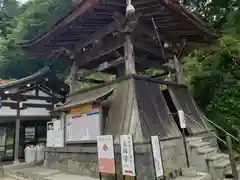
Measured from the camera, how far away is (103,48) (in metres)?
7.15

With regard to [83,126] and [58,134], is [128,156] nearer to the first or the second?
[83,126]

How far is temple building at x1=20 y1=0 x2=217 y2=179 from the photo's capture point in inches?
206

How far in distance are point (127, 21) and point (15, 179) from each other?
6.42 metres

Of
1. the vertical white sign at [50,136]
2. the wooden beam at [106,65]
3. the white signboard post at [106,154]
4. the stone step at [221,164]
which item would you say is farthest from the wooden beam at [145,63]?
the vertical white sign at [50,136]

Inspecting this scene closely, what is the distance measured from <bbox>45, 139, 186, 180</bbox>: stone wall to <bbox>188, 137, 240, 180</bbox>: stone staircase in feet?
1.09

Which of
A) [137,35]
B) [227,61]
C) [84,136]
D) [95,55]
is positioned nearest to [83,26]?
[95,55]

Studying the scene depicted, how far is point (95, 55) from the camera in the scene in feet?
24.3

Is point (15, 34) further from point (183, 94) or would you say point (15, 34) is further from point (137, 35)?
point (183, 94)

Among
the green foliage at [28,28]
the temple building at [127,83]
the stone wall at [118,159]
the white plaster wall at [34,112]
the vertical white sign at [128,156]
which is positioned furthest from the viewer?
the green foliage at [28,28]

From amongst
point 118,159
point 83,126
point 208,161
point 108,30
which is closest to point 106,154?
point 118,159

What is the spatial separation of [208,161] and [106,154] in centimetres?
300

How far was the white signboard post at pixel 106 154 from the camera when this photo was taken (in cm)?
434

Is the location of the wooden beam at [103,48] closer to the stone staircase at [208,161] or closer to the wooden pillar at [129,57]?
the wooden pillar at [129,57]

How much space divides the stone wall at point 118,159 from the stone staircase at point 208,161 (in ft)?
1.09
